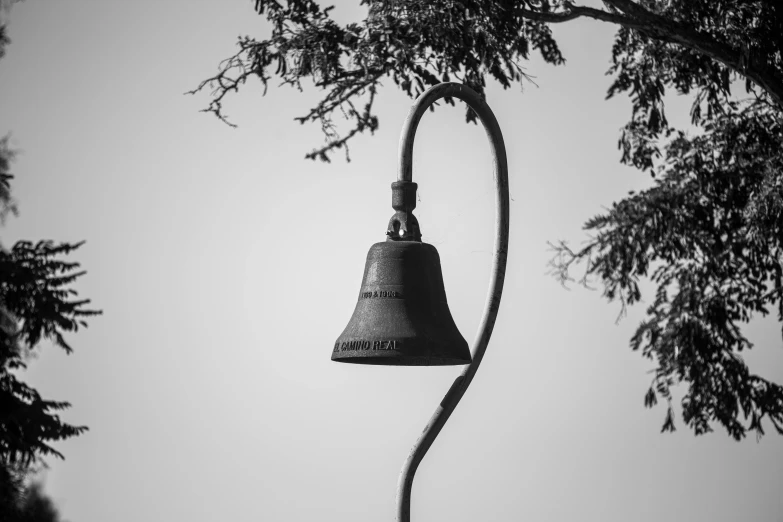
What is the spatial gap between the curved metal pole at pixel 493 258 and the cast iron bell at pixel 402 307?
0.15 m

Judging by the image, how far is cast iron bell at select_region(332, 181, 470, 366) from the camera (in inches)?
205

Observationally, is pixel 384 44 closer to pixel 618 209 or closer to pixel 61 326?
pixel 618 209

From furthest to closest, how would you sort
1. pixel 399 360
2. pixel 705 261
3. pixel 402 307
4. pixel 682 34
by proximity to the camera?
pixel 705 261
pixel 682 34
pixel 399 360
pixel 402 307

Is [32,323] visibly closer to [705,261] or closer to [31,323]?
[31,323]

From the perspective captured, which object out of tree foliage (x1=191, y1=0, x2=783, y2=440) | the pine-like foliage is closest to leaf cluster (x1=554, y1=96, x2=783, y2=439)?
tree foliage (x1=191, y1=0, x2=783, y2=440)

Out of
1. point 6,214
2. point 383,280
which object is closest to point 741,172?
point 383,280

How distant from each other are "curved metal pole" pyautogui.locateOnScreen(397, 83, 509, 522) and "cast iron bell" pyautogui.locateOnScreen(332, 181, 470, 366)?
0.15 metres

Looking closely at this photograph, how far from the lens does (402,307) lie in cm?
542

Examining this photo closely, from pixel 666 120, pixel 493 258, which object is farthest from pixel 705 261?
pixel 493 258

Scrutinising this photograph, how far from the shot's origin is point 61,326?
15.8m

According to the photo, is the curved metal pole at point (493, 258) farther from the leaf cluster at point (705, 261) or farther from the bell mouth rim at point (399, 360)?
the leaf cluster at point (705, 261)

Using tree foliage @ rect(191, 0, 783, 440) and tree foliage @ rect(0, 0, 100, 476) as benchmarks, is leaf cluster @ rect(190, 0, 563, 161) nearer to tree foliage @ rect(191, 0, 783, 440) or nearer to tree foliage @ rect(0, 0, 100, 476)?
tree foliage @ rect(191, 0, 783, 440)

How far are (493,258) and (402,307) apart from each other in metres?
0.65

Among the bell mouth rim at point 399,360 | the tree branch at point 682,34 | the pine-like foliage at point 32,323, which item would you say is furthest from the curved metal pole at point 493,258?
the pine-like foliage at point 32,323
